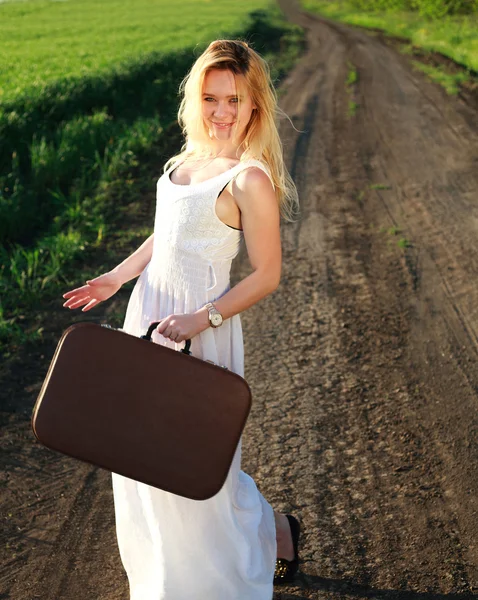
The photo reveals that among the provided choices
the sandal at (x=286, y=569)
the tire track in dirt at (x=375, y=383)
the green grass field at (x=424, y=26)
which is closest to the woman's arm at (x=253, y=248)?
the sandal at (x=286, y=569)

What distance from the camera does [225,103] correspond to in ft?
8.20

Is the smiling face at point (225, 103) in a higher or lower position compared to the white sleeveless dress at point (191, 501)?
higher

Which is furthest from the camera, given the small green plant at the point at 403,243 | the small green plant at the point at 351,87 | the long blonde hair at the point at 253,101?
the small green plant at the point at 351,87

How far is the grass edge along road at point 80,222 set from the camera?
19.0ft

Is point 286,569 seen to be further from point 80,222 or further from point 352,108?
point 352,108

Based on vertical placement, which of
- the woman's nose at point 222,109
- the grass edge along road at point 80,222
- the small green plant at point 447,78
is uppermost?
the woman's nose at point 222,109

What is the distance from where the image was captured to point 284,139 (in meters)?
11.3

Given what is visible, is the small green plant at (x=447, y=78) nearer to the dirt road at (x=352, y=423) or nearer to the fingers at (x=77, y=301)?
the dirt road at (x=352, y=423)

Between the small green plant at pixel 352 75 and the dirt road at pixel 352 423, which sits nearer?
the dirt road at pixel 352 423

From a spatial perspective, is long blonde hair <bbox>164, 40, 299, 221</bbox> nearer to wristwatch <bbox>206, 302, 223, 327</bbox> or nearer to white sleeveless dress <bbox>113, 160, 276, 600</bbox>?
white sleeveless dress <bbox>113, 160, 276, 600</bbox>

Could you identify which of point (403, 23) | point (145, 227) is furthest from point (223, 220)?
point (403, 23)

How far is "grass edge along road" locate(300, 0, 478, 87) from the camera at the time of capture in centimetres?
1623

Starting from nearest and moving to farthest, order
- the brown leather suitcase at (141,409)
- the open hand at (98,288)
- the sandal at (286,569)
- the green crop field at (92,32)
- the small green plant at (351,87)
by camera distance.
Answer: the brown leather suitcase at (141,409)
the open hand at (98,288)
the sandal at (286,569)
the green crop field at (92,32)
the small green plant at (351,87)

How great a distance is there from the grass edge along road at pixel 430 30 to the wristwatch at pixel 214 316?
12873mm
